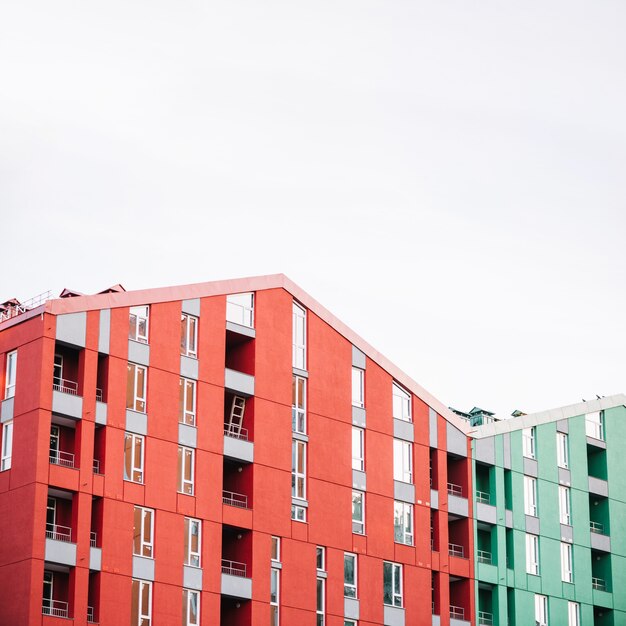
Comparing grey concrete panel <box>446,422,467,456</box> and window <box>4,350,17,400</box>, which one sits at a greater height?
grey concrete panel <box>446,422,467,456</box>

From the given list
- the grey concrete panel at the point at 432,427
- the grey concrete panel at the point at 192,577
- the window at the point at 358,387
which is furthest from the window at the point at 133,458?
the grey concrete panel at the point at 432,427

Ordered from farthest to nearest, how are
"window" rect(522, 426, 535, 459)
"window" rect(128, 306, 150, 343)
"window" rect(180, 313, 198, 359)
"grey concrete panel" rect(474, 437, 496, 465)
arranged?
"window" rect(522, 426, 535, 459) → "grey concrete panel" rect(474, 437, 496, 465) → "window" rect(180, 313, 198, 359) → "window" rect(128, 306, 150, 343)

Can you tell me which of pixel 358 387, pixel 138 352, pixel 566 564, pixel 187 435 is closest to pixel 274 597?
pixel 187 435

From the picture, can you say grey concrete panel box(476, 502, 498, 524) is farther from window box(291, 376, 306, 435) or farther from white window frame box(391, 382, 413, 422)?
window box(291, 376, 306, 435)

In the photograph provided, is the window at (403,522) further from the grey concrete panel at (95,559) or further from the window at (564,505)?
the grey concrete panel at (95,559)

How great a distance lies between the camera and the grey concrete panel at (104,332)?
68.2 meters

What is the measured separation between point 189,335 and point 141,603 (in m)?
13.6

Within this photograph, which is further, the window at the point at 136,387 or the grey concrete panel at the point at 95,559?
the window at the point at 136,387

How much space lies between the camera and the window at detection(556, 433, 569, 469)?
288 feet

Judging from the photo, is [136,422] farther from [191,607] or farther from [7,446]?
[191,607]

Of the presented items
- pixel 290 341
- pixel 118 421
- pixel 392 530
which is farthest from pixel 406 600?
pixel 118 421

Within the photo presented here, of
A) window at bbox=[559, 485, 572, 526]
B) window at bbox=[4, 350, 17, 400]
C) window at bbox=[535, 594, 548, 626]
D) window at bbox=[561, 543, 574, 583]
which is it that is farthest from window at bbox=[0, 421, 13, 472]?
window at bbox=[561, 543, 574, 583]

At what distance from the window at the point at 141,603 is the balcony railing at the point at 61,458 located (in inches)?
246

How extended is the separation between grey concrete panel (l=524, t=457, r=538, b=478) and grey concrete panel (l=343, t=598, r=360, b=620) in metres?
15.6
